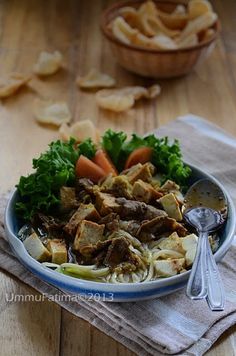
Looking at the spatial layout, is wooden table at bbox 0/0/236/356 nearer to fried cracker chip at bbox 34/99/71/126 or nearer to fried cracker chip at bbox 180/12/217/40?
fried cracker chip at bbox 34/99/71/126

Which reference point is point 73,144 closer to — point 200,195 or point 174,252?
point 200,195

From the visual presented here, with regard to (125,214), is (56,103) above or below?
below

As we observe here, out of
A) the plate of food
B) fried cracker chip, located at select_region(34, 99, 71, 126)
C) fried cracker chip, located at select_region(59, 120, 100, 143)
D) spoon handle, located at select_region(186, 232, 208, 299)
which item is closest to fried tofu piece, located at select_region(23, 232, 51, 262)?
the plate of food

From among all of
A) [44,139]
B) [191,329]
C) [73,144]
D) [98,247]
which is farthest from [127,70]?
[191,329]

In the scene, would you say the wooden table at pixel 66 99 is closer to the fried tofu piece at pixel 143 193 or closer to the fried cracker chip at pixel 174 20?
the fried cracker chip at pixel 174 20

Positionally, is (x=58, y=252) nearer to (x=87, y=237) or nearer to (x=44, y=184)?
(x=87, y=237)

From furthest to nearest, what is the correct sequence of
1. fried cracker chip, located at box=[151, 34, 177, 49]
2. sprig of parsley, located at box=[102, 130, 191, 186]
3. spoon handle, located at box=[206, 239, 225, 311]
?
fried cracker chip, located at box=[151, 34, 177, 49]
sprig of parsley, located at box=[102, 130, 191, 186]
spoon handle, located at box=[206, 239, 225, 311]
